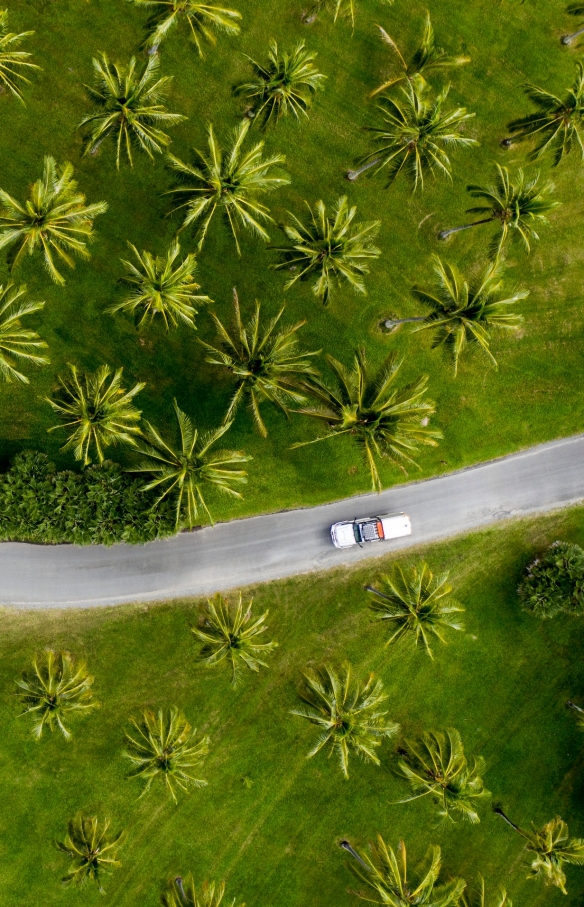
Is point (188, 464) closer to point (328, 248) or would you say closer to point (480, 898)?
point (328, 248)

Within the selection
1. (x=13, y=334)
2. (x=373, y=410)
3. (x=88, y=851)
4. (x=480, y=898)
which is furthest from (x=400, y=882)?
(x=13, y=334)

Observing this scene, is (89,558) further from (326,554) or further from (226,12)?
(226,12)

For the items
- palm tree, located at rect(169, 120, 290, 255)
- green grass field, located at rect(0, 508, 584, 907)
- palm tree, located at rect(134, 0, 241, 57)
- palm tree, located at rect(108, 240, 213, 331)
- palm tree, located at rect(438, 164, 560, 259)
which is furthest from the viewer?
green grass field, located at rect(0, 508, 584, 907)

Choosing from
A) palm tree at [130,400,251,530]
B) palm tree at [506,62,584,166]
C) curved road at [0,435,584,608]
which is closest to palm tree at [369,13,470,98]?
palm tree at [506,62,584,166]

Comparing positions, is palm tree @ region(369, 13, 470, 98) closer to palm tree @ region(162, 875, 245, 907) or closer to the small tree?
the small tree

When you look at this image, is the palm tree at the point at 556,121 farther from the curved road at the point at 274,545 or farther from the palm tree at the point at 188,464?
the palm tree at the point at 188,464

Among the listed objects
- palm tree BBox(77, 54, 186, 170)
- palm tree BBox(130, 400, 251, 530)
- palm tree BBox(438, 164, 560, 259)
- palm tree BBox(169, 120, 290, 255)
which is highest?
palm tree BBox(77, 54, 186, 170)

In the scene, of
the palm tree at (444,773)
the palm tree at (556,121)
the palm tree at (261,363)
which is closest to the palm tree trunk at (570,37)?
the palm tree at (556,121)
